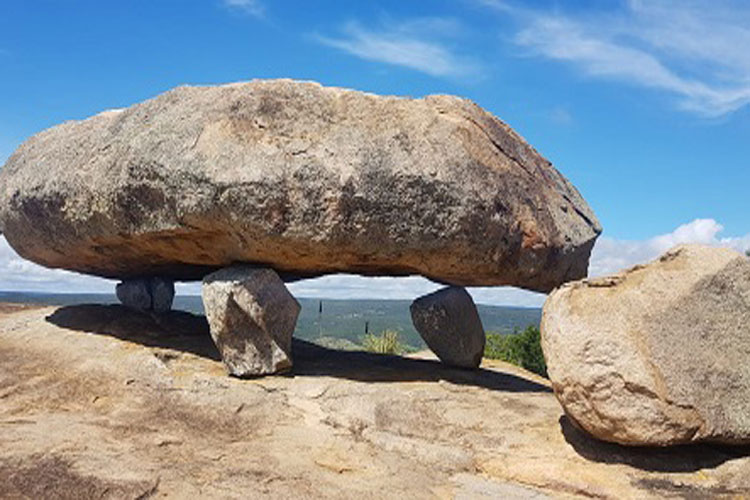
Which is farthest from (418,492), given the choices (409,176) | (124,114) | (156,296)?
(156,296)

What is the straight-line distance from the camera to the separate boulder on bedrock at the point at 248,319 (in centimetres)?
1016

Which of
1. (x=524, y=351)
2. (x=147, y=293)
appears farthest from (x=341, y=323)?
(x=147, y=293)

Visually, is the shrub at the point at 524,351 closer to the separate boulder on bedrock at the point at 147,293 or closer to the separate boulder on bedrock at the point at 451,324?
the separate boulder on bedrock at the point at 451,324

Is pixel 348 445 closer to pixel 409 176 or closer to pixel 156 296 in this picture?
pixel 409 176

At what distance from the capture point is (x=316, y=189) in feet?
31.7

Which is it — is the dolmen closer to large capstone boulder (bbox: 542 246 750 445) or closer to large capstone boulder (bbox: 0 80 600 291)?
large capstone boulder (bbox: 0 80 600 291)

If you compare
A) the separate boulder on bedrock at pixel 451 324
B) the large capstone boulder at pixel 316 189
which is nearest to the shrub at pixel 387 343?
the separate boulder on bedrock at pixel 451 324

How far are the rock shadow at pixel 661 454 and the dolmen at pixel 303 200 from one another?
3.26 meters

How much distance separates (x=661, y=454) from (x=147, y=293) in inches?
394

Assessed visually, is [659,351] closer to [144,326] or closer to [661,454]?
[661,454]

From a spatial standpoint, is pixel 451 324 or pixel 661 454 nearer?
pixel 661 454

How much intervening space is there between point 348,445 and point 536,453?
7.09 feet

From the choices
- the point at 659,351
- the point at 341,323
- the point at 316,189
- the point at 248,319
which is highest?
the point at 316,189

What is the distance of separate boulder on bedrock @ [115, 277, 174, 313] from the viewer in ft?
47.0
